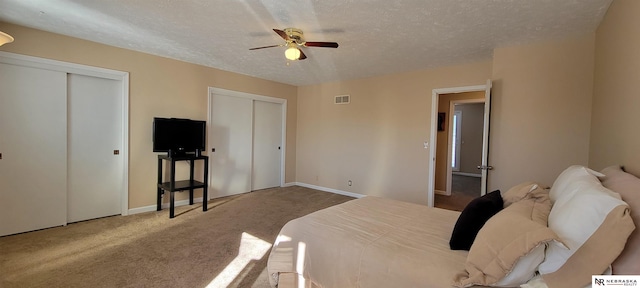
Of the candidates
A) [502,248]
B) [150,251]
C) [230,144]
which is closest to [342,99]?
[230,144]

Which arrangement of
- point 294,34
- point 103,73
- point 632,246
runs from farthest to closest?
point 103,73
point 294,34
point 632,246

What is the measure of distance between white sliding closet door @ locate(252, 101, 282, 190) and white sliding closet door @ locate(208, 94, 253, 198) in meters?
0.18

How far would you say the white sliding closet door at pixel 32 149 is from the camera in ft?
9.83

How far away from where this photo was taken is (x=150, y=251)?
270 cm

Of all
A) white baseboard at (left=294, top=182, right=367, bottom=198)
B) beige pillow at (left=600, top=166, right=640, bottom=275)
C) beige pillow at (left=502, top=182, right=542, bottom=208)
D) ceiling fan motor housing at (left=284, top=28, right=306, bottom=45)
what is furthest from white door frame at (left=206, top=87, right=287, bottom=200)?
beige pillow at (left=600, top=166, right=640, bottom=275)

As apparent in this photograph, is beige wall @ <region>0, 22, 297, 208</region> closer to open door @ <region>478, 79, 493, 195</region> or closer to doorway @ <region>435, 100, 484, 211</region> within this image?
open door @ <region>478, 79, 493, 195</region>

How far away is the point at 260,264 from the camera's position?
252 cm

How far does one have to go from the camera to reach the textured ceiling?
2.31 metres

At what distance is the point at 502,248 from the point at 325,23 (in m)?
2.40

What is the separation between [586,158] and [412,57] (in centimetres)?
230

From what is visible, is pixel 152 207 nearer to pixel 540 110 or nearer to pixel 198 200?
pixel 198 200

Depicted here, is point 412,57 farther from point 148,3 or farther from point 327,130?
point 148,3

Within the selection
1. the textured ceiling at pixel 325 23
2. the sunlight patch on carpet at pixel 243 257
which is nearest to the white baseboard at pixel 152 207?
the sunlight patch on carpet at pixel 243 257

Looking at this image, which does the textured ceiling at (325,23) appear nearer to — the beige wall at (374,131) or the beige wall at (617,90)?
the beige wall at (617,90)
